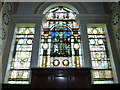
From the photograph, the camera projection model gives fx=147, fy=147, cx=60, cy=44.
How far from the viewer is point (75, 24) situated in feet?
20.6

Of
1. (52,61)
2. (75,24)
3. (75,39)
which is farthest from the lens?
(75,24)

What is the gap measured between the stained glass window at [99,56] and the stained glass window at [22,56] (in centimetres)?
234

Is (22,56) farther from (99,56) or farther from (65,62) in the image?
(99,56)

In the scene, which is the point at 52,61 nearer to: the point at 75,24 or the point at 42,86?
the point at 42,86

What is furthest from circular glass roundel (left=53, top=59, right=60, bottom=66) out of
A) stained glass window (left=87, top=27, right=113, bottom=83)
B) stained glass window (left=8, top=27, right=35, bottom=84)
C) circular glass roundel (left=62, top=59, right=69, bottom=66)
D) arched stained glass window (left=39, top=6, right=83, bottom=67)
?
stained glass window (left=87, top=27, right=113, bottom=83)

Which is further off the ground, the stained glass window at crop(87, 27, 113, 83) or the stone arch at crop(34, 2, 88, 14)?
the stone arch at crop(34, 2, 88, 14)

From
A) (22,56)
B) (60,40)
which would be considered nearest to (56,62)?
(60,40)

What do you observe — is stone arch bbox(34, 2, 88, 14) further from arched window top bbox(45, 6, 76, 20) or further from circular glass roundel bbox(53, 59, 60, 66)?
circular glass roundel bbox(53, 59, 60, 66)

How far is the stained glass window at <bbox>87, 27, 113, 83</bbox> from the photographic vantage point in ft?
16.5

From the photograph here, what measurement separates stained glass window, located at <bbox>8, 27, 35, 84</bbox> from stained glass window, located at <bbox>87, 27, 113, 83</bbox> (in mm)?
2336

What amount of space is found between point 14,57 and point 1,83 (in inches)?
44.3

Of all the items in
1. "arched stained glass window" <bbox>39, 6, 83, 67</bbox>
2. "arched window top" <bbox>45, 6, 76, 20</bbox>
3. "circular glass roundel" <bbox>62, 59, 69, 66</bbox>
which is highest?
"arched window top" <bbox>45, 6, 76, 20</bbox>

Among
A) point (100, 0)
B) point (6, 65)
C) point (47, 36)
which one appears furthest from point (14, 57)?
point (100, 0)

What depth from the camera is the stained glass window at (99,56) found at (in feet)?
16.5
